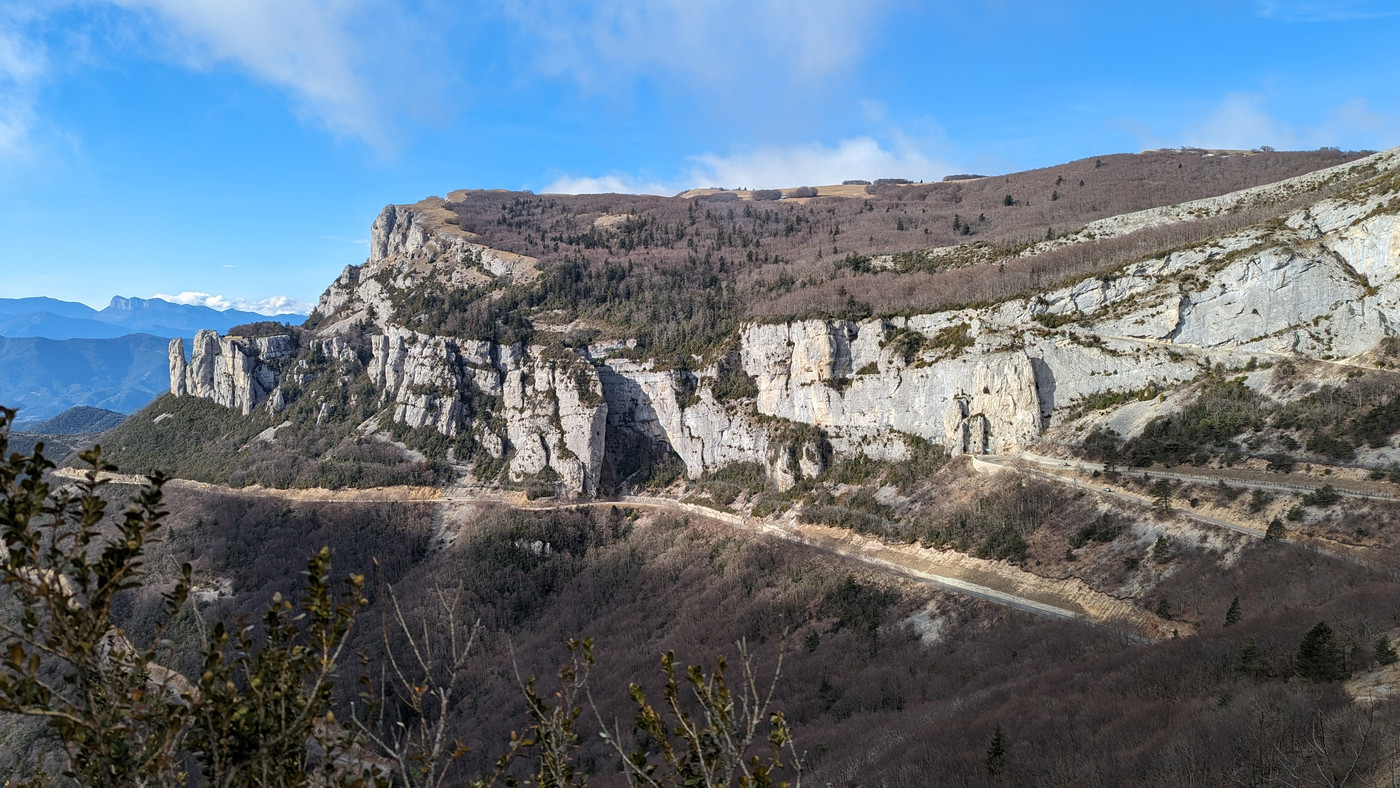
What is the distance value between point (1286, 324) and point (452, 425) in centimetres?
8939

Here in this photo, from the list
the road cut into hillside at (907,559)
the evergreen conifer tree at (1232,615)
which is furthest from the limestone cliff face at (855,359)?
the evergreen conifer tree at (1232,615)

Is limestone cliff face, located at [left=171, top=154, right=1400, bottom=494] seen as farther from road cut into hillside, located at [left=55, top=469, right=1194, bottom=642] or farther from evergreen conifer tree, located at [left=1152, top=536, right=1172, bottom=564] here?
evergreen conifer tree, located at [left=1152, top=536, right=1172, bottom=564]

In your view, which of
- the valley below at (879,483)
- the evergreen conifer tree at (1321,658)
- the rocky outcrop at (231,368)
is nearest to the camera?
the evergreen conifer tree at (1321,658)

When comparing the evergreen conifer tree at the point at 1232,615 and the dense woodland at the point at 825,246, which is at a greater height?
the dense woodland at the point at 825,246

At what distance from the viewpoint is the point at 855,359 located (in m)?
71.2

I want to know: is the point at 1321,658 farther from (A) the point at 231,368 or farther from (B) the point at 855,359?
(A) the point at 231,368

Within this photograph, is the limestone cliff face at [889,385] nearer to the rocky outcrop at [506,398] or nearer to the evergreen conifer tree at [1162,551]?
the evergreen conifer tree at [1162,551]

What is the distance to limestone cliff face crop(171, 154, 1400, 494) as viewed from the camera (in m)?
48.2

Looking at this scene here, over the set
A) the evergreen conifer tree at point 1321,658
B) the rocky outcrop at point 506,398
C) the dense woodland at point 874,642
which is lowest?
the dense woodland at point 874,642

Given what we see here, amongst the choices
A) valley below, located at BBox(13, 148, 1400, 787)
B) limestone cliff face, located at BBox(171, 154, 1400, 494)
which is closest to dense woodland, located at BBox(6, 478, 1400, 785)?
valley below, located at BBox(13, 148, 1400, 787)

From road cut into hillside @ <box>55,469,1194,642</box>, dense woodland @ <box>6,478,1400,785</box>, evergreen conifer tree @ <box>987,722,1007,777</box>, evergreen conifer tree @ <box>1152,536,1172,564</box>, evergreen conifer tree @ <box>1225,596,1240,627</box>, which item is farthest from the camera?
evergreen conifer tree @ <box>1152,536,1172,564</box>

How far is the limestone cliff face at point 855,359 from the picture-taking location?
4816 centimetres

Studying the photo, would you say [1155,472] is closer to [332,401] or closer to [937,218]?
[937,218]

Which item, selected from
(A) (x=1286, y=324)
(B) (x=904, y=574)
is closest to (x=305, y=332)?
(B) (x=904, y=574)
